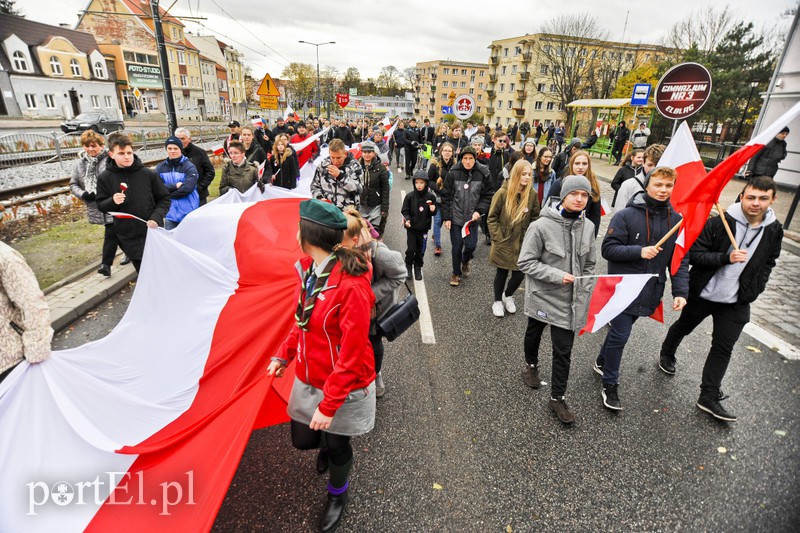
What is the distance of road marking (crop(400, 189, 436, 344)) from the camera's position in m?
4.86

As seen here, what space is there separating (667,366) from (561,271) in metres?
1.98

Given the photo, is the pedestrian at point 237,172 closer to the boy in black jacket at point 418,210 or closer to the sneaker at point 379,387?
the boy in black jacket at point 418,210

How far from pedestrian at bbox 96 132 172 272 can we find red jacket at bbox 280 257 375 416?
3.68 m

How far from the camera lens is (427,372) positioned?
4156 mm

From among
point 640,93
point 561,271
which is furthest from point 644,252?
point 640,93

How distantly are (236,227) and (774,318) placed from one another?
729 centimetres

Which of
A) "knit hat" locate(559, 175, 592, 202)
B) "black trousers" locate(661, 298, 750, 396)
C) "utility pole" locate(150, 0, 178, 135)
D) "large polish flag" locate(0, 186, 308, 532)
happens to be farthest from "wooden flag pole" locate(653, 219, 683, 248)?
"utility pole" locate(150, 0, 178, 135)

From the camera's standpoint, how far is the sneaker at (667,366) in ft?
13.8

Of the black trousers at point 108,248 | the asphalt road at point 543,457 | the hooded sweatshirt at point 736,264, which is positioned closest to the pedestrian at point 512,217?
the asphalt road at point 543,457

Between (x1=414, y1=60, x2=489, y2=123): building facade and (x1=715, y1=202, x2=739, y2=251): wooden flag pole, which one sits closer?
(x1=715, y1=202, x2=739, y2=251): wooden flag pole

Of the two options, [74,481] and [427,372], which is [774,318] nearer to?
[427,372]

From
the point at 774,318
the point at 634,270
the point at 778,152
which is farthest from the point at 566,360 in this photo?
the point at 778,152

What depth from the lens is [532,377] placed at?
397 cm

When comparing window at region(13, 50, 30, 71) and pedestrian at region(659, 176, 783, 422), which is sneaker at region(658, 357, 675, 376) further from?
window at region(13, 50, 30, 71)
